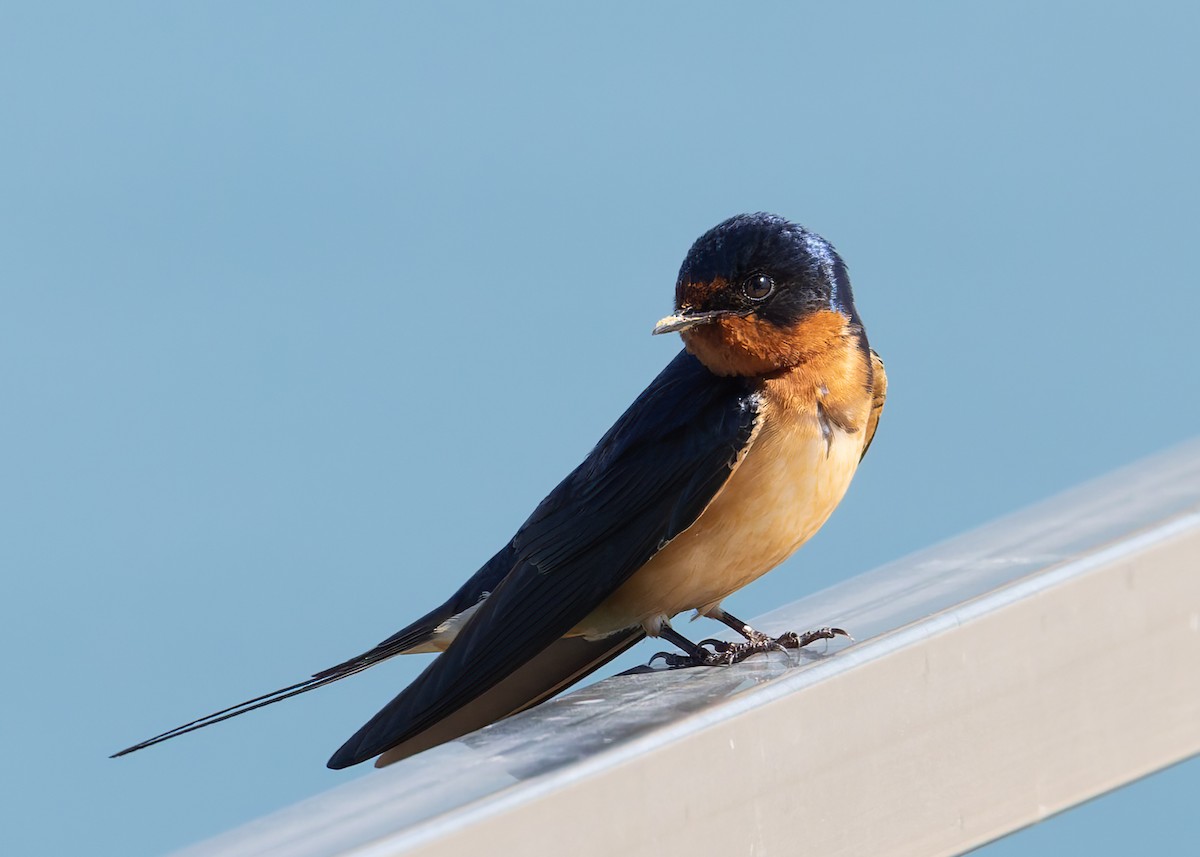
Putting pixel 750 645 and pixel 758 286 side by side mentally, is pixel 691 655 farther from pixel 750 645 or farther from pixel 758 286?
pixel 758 286

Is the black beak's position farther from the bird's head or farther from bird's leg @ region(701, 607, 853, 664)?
bird's leg @ region(701, 607, 853, 664)

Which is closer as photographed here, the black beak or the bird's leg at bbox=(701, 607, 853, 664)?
the bird's leg at bbox=(701, 607, 853, 664)

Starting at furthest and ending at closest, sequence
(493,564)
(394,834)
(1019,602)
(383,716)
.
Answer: (493,564) → (383,716) → (1019,602) → (394,834)

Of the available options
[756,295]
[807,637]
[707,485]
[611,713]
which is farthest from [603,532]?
[611,713]

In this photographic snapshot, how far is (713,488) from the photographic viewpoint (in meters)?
1.22

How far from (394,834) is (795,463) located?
0.64 m

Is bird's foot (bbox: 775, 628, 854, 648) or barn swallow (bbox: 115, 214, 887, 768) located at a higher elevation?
barn swallow (bbox: 115, 214, 887, 768)

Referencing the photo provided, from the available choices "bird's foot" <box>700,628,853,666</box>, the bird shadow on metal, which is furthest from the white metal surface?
"bird's foot" <box>700,628,853,666</box>

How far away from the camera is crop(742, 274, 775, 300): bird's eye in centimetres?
123

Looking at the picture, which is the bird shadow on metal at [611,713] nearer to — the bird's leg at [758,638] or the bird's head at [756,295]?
the bird's leg at [758,638]

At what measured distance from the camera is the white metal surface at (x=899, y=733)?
0.68 meters

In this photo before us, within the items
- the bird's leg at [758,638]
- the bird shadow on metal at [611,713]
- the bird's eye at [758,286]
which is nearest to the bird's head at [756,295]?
the bird's eye at [758,286]

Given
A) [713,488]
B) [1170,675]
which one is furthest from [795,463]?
[1170,675]

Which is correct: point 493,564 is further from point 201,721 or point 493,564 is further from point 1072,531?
point 1072,531
